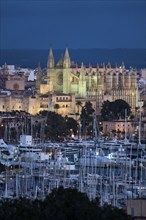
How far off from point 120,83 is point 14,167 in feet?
150

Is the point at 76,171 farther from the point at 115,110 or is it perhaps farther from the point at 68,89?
the point at 68,89

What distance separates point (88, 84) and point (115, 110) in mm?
9503

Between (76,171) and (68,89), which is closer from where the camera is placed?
(76,171)

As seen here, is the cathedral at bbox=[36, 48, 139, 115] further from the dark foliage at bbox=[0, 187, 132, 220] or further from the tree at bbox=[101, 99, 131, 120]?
the dark foliage at bbox=[0, 187, 132, 220]

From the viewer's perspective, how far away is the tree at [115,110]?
82.2 meters

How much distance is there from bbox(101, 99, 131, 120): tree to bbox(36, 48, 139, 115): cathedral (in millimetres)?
2575

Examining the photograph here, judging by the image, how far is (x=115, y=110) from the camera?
272 ft

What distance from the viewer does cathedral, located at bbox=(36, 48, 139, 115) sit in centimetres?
9031

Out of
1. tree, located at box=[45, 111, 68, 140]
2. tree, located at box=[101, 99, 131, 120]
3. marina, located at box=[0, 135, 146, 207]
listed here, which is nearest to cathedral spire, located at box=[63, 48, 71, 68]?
tree, located at box=[101, 99, 131, 120]

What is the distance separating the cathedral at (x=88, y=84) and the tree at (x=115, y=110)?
8.45 ft

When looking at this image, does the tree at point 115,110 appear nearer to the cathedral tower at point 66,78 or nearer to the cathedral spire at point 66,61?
the cathedral tower at point 66,78

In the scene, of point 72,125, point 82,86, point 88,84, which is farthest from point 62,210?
point 88,84

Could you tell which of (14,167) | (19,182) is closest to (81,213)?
(19,182)

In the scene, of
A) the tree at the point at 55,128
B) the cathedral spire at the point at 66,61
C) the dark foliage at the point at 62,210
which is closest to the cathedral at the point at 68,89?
the cathedral spire at the point at 66,61
